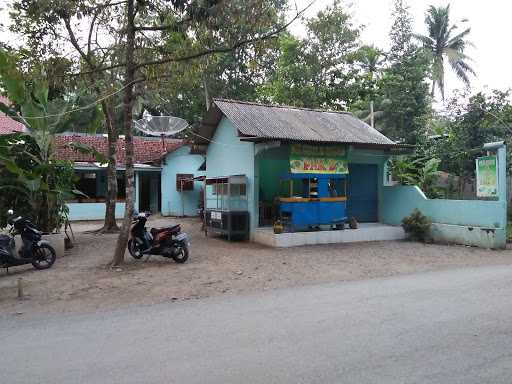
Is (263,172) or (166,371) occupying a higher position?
(263,172)

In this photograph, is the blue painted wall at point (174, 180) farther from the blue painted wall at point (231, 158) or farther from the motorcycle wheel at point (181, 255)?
the motorcycle wheel at point (181, 255)

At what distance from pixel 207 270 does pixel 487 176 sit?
26.6ft

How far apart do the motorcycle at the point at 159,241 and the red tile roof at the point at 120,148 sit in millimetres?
11180

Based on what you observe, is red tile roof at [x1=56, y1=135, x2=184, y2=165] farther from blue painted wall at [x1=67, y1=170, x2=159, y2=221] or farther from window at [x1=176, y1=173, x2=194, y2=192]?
window at [x1=176, y1=173, x2=194, y2=192]

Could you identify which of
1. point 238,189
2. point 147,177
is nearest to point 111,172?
point 238,189

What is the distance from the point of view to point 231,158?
1423 centimetres

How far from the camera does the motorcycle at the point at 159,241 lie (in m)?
9.43

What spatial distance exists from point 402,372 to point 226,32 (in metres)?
7.11

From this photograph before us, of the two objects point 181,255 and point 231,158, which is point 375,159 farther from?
point 181,255

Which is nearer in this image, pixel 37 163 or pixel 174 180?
pixel 37 163

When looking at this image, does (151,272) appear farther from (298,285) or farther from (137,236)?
(298,285)

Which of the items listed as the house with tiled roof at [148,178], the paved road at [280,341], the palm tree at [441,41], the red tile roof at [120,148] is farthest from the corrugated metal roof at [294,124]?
the palm tree at [441,41]

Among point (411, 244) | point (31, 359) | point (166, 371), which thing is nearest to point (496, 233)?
point (411, 244)

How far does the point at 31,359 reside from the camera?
14.0 ft
